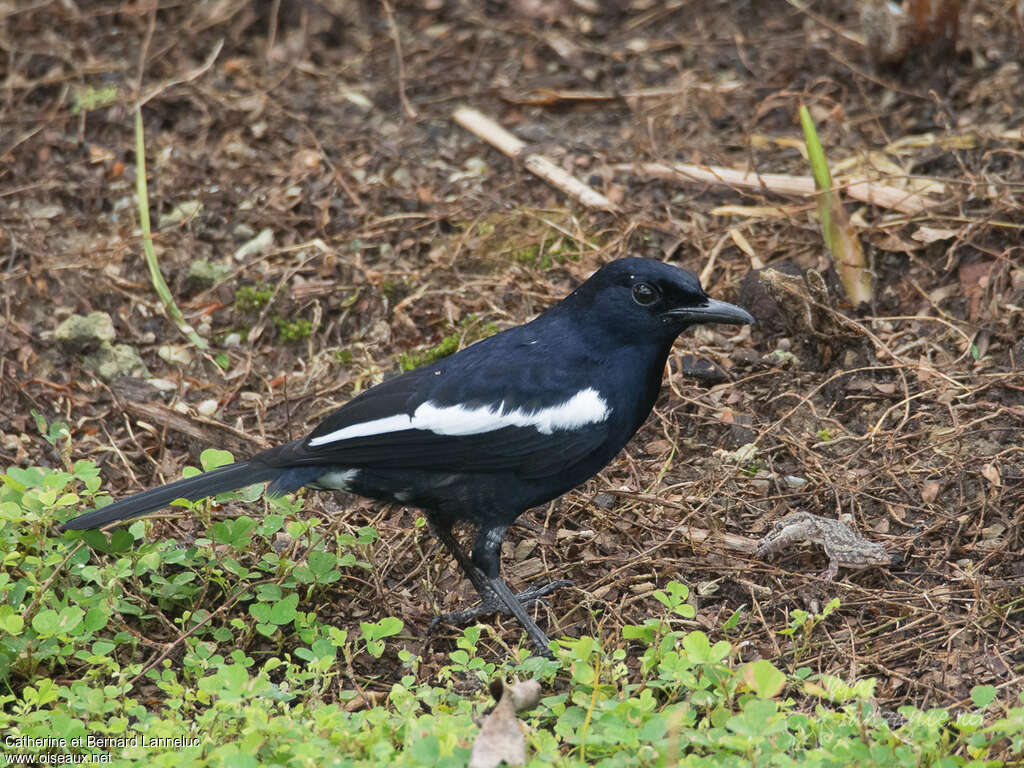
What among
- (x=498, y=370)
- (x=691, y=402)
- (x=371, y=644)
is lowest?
(x=691, y=402)

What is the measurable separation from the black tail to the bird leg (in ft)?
2.28

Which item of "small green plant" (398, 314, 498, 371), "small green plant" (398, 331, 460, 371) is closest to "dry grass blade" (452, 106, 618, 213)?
"small green plant" (398, 314, 498, 371)

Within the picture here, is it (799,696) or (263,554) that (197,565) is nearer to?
(263,554)

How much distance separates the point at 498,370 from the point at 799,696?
143 cm

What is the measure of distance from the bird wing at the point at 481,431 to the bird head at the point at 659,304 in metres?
0.29

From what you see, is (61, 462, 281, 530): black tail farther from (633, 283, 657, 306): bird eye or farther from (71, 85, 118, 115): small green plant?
(71, 85, 118, 115): small green plant

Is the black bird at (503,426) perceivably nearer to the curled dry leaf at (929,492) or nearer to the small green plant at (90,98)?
the curled dry leaf at (929,492)

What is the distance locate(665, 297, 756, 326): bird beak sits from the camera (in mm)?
4320

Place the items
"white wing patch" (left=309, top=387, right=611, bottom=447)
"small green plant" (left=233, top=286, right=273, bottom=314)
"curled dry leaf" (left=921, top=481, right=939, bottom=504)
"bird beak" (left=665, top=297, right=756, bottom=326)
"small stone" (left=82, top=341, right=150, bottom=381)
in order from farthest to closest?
"small green plant" (left=233, top=286, right=273, bottom=314)
"small stone" (left=82, top=341, right=150, bottom=381)
"curled dry leaf" (left=921, top=481, right=939, bottom=504)
"bird beak" (left=665, top=297, right=756, bottom=326)
"white wing patch" (left=309, top=387, right=611, bottom=447)

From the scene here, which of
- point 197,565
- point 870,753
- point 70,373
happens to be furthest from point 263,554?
point 870,753

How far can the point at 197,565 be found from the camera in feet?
14.3

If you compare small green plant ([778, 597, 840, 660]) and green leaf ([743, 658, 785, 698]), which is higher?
green leaf ([743, 658, 785, 698])

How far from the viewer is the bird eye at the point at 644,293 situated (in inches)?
171

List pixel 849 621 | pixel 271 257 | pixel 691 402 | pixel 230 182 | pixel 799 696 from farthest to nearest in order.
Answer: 1. pixel 230 182
2. pixel 271 257
3. pixel 691 402
4. pixel 849 621
5. pixel 799 696
